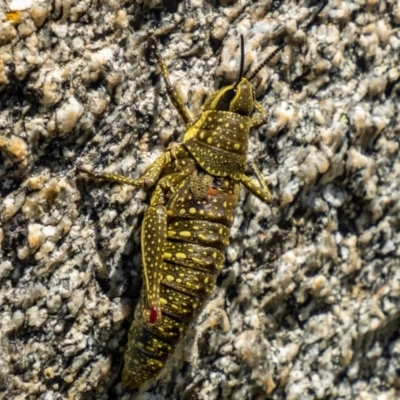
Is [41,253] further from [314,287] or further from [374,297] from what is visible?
[374,297]

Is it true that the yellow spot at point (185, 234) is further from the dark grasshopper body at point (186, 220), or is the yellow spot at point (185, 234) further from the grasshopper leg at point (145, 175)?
the grasshopper leg at point (145, 175)

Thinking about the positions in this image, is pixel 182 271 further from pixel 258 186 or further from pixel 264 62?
pixel 264 62

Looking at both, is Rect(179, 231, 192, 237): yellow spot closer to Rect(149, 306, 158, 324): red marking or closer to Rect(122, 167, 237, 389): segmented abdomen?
Rect(122, 167, 237, 389): segmented abdomen

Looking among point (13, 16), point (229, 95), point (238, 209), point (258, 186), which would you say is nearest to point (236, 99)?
point (229, 95)

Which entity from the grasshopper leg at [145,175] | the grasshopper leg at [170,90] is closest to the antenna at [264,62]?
the grasshopper leg at [170,90]

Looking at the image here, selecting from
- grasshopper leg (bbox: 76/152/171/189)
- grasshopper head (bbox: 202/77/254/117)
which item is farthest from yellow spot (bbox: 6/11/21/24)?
grasshopper head (bbox: 202/77/254/117)

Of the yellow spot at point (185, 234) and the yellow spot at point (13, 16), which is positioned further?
the yellow spot at point (185, 234)
